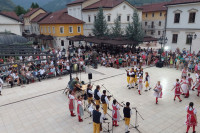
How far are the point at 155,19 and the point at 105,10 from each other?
17.8 meters

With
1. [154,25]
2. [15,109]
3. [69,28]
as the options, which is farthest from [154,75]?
[154,25]

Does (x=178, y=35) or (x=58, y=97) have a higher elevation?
(x=178, y=35)

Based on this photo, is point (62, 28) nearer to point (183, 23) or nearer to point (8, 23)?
point (8, 23)

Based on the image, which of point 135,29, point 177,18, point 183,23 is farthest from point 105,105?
point 135,29

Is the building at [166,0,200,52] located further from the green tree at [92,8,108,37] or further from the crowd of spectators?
the green tree at [92,8,108,37]

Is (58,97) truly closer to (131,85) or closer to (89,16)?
(131,85)

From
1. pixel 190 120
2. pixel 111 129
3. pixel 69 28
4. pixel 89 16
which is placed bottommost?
pixel 111 129

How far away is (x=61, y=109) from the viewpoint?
33.4 ft

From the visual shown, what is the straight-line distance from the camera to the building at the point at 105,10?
39.5 m

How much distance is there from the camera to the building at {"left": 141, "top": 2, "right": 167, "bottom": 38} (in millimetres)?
46875

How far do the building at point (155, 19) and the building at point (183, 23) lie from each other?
2036 cm

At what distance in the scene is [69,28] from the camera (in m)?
35.4

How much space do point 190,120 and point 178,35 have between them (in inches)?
870

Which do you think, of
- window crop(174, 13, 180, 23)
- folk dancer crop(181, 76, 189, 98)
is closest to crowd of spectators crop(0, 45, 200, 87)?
folk dancer crop(181, 76, 189, 98)
